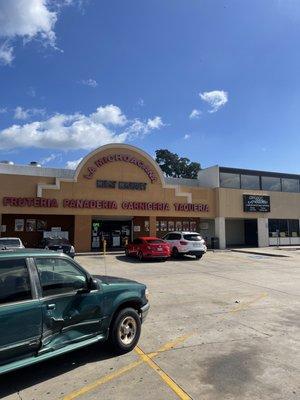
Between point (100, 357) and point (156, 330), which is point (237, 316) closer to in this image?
point (156, 330)

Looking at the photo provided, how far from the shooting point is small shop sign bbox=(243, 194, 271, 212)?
1405 inches

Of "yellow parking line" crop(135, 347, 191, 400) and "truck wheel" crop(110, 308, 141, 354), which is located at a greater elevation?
"truck wheel" crop(110, 308, 141, 354)

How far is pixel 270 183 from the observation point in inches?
1489

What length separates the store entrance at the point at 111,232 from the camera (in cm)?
3198

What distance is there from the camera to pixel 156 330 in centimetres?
761

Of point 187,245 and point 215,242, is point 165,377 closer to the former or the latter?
point 187,245

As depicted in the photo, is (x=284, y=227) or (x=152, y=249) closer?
(x=152, y=249)

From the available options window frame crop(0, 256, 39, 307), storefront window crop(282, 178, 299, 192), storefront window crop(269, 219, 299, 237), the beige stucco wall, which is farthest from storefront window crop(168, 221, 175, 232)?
window frame crop(0, 256, 39, 307)

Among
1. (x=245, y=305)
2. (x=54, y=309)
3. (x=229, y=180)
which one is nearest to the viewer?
(x=54, y=309)

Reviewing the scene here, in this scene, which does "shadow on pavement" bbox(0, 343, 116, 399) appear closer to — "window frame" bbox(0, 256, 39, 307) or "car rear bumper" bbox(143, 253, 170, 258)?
"window frame" bbox(0, 256, 39, 307)

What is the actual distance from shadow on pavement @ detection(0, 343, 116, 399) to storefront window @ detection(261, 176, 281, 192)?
33297mm

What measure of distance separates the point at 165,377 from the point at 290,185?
36743 millimetres

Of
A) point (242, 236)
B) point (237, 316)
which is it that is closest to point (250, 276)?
point (237, 316)

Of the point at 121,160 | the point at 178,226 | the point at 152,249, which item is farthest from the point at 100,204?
the point at 152,249
